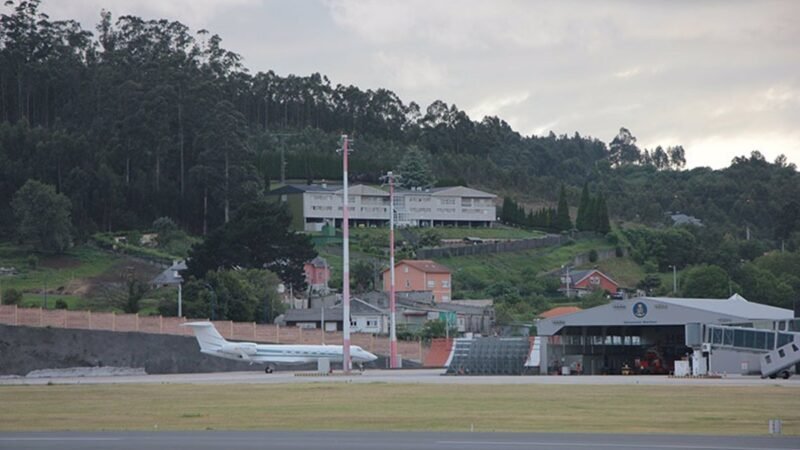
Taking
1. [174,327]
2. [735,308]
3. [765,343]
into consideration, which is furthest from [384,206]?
[765,343]

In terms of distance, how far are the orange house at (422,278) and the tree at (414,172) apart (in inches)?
1747

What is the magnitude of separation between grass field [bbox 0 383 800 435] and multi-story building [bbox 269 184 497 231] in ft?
309

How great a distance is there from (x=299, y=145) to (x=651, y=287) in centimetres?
6522

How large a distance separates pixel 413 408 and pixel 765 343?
95.6 feet

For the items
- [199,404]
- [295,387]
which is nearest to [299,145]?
[295,387]

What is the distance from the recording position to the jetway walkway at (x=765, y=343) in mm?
64250

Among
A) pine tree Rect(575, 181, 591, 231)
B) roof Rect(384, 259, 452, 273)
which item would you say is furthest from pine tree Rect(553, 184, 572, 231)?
roof Rect(384, 259, 452, 273)

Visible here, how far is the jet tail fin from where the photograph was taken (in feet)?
275

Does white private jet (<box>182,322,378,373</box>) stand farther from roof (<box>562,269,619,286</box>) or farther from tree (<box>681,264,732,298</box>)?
roof (<box>562,269,619,286</box>)

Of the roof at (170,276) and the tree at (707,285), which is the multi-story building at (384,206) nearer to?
the roof at (170,276)

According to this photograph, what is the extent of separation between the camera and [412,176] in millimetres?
176750

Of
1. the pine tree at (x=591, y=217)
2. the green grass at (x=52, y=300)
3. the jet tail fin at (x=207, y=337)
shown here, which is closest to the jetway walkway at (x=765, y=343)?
the jet tail fin at (x=207, y=337)

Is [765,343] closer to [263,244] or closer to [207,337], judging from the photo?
[207,337]

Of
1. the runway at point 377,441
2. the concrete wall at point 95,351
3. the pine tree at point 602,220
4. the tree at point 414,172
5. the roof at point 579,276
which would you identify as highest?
the tree at point 414,172
